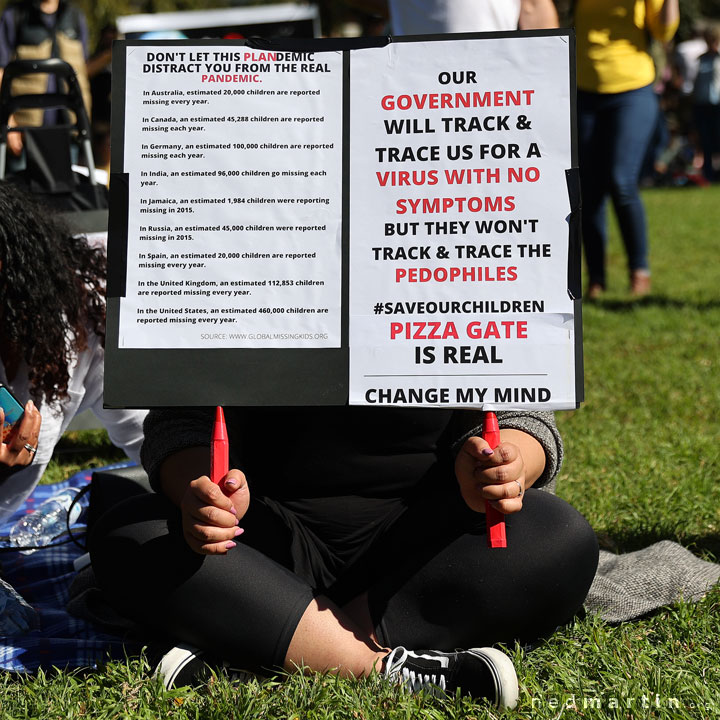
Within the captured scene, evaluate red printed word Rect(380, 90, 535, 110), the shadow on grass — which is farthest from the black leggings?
the shadow on grass

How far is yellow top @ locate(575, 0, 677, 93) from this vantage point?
5.48 metres

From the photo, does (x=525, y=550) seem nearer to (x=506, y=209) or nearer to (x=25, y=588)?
(x=506, y=209)

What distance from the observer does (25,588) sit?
8.42ft

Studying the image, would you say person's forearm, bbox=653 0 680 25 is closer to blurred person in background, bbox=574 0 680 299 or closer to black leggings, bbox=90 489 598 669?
blurred person in background, bbox=574 0 680 299

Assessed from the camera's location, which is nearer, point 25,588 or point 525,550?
point 525,550

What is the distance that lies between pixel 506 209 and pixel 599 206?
4.15m

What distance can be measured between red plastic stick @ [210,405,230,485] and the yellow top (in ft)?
13.9

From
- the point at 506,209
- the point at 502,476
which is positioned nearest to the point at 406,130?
the point at 506,209

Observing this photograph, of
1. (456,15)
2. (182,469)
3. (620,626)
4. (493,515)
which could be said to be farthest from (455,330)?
(456,15)

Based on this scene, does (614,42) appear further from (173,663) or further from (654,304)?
(173,663)

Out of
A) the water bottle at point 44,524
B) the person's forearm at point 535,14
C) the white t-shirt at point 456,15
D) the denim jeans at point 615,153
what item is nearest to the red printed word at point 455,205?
the water bottle at point 44,524

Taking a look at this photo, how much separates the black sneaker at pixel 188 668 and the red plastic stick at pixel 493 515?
1.85 feet

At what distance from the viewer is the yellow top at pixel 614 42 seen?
5484 mm

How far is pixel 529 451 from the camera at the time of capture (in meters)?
2.07
